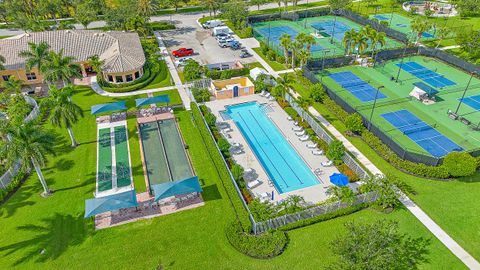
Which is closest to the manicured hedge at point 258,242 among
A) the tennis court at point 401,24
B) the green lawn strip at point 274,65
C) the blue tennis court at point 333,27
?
the green lawn strip at point 274,65

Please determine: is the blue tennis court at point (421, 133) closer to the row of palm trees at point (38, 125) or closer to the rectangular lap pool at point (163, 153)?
the rectangular lap pool at point (163, 153)

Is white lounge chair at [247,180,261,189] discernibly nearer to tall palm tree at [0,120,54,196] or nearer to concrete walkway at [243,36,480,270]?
concrete walkway at [243,36,480,270]

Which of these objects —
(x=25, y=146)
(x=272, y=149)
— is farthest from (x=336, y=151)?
(x=25, y=146)

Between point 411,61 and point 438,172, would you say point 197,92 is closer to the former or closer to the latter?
point 438,172

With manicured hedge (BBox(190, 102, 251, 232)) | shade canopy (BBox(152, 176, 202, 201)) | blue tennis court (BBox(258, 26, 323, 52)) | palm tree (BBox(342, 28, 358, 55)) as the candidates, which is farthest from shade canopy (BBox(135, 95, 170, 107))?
palm tree (BBox(342, 28, 358, 55))

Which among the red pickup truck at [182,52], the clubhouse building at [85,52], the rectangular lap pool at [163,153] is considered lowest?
the rectangular lap pool at [163,153]

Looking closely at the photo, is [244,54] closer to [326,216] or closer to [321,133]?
[321,133]

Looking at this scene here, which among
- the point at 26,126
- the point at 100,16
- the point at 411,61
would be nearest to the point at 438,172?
the point at 411,61
